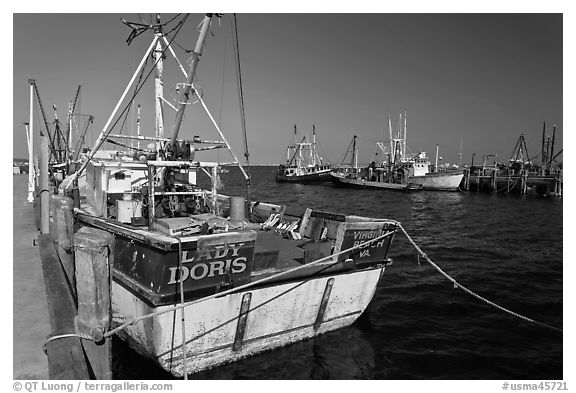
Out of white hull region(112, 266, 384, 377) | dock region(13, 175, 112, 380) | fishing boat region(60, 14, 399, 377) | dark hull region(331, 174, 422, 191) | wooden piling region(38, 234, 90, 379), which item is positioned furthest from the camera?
dark hull region(331, 174, 422, 191)

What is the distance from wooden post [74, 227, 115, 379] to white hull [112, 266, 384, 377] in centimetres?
139

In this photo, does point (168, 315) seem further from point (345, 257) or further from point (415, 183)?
point (415, 183)

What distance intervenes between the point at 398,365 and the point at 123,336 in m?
5.89

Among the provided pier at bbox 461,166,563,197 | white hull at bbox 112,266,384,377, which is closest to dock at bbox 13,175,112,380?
white hull at bbox 112,266,384,377

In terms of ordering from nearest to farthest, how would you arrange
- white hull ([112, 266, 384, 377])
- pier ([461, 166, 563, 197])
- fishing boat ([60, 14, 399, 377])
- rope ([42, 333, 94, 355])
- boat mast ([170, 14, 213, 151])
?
1. rope ([42, 333, 94, 355])
2. fishing boat ([60, 14, 399, 377])
3. white hull ([112, 266, 384, 377])
4. boat mast ([170, 14, 213, 151])
5. pier ([461, 166, 563, 197])

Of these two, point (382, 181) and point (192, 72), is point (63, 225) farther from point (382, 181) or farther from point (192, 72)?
point (382, 181)

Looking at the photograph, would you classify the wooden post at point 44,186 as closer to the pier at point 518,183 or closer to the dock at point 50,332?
the dock at point 50,332

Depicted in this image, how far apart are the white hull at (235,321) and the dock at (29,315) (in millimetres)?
1421

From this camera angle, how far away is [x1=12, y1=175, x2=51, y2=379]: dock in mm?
5074

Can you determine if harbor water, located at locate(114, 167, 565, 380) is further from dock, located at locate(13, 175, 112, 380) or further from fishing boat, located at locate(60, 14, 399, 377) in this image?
dock, located at locate(13, 175, 112, 380)

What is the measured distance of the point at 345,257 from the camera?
8508 millimetres

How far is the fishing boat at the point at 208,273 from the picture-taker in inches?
247

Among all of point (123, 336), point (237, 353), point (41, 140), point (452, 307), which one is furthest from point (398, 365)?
point (41, 140)

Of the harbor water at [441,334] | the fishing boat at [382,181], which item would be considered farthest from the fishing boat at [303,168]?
the harbor water at [441,334]
